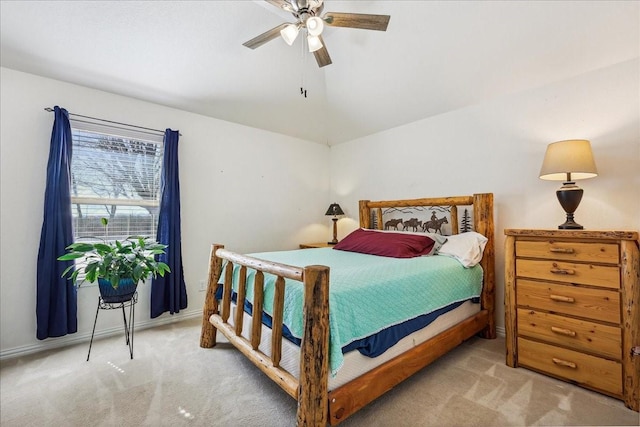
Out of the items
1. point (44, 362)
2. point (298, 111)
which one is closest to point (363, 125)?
point (298, 111)

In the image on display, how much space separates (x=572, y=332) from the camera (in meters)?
1.79

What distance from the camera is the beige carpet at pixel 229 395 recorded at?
150 centimetres

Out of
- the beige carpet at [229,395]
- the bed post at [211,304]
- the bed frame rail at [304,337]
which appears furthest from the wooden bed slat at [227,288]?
the beige carpet at [229,395]

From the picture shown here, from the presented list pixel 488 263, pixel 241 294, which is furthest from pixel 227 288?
pixel 488 263

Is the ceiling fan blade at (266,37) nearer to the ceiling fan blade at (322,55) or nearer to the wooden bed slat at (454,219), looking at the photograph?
the ceiling fan blade at (322,55)

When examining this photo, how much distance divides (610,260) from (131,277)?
3212 mm

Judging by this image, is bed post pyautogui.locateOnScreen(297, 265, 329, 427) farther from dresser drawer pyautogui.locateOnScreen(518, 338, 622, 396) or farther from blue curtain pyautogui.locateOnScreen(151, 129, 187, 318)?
blue curtain pyautogui.locateOnScreen(151, 129, 187, 318)

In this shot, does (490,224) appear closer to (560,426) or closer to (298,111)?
(560,426)

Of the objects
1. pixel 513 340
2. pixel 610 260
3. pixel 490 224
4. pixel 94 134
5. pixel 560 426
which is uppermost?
pixel 94 134

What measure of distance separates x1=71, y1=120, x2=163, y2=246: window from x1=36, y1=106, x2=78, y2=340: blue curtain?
0.16 metres

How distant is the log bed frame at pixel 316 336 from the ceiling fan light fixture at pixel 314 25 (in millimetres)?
1476

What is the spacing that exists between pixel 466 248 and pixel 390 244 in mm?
625

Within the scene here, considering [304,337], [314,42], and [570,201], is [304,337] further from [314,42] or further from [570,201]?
[570,201]

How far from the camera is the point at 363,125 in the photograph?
3.75 meters
